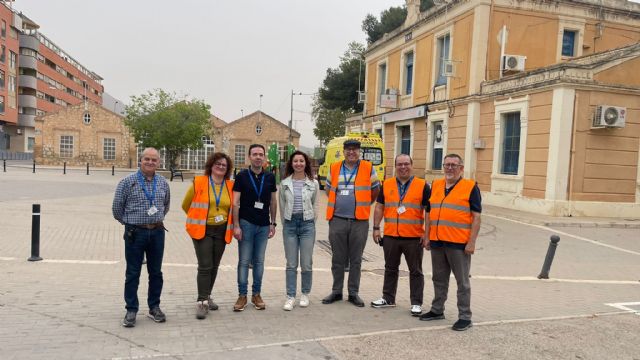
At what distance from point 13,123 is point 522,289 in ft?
209

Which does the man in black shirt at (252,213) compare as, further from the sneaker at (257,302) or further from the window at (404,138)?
the window at (404,138)


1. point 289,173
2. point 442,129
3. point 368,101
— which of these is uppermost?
point 368,101

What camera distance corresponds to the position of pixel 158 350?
13.7 ft

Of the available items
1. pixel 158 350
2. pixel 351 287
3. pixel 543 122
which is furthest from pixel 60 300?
pixel 543 122

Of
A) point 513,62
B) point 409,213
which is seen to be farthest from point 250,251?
point 513,62

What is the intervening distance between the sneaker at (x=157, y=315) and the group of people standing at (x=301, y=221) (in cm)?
1

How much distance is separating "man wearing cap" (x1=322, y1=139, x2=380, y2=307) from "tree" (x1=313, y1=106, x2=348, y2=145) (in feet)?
128

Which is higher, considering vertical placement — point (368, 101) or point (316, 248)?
point (368, 101)

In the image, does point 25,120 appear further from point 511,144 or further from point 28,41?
point 511,144

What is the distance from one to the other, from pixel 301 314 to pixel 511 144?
14260mm

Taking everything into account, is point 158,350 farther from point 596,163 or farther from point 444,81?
point 444,81

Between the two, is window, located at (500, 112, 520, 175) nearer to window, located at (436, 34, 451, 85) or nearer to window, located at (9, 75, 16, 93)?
window, located at (436, 34, 451, 85)

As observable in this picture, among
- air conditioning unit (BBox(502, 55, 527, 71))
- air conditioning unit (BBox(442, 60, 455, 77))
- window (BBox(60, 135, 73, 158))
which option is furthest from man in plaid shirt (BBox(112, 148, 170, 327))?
window (BBox(60, 135, 73, 158))

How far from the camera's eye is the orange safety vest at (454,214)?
4930 millimetres
